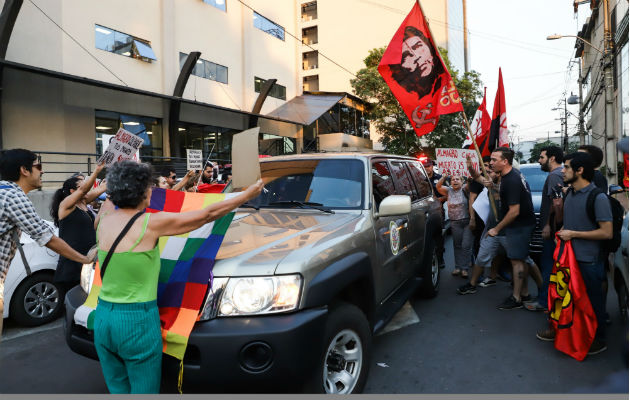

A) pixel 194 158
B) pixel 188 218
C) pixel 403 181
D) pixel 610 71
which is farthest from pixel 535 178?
pixel 610 71

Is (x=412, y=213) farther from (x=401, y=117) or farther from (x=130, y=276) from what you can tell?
(x=401, y=117)

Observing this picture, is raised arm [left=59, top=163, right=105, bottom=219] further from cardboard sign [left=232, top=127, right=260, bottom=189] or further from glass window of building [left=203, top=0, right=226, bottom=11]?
glass window of building [left=203, top=0, right=226, bottom=11]

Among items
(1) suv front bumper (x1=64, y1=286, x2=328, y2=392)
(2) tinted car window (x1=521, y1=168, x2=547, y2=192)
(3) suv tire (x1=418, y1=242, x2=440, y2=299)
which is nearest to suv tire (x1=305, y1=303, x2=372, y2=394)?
(1) suv front bumper (x1=64, y1=286, x2=328, y2=392)

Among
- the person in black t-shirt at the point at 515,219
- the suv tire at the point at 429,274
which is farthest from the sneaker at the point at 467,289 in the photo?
the person in black t-shirt at the point at 515,219

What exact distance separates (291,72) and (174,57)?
9.07 meters

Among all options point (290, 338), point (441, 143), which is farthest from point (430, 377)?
point (441, 143)

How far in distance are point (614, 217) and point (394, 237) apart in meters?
1.95

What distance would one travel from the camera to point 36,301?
16.6ft

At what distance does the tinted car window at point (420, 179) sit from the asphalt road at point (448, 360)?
58.5 inches

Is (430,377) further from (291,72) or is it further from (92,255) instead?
(291,72)

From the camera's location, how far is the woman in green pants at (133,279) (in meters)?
2.24

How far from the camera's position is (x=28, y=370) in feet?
12.6

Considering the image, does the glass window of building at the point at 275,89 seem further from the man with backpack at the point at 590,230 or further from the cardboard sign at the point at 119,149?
the man with backpack at the point at 590,230

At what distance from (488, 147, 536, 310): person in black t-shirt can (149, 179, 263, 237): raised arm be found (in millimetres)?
3643
